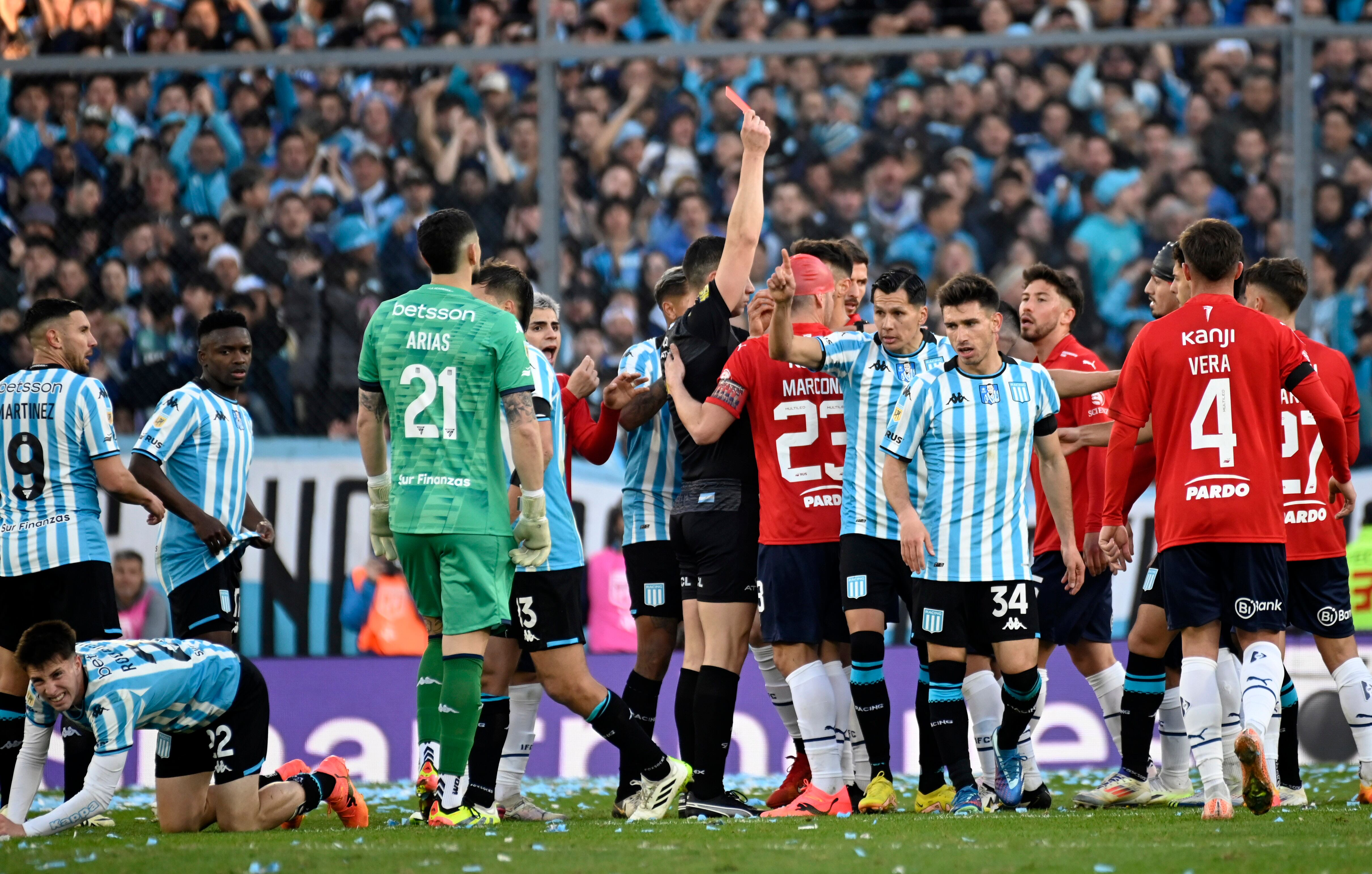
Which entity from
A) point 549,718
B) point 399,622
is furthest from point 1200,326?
point 399,622

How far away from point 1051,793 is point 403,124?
718 centimetres

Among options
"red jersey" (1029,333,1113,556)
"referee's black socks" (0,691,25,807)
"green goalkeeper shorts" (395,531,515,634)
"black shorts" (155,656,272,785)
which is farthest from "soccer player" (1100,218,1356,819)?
"referee's black socks" (0,691,25,807)

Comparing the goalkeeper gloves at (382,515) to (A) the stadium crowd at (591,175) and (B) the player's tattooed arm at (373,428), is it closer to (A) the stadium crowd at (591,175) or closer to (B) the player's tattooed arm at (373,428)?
(B) the player's tattooed arm at (373,428)

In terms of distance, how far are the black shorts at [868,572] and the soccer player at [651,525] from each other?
875 mm

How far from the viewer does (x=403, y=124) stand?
39.5ft

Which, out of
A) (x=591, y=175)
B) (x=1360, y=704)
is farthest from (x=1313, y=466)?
(x=591, y=175)

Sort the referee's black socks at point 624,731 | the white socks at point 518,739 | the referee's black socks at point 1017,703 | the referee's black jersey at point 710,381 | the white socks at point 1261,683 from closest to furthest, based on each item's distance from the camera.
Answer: the white socks at point 1261,683
the referee's black socks at point 624,731
the referee's black socks at point 1017,703
the referee's black jersey at point 710,381
the white socks at point 518,739

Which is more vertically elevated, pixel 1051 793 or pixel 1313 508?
pixel 1313 508

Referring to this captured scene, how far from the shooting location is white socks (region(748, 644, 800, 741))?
721 centimetres

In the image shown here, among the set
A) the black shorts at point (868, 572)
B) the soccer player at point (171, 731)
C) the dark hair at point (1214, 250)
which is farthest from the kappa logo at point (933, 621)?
the soccer player at point (171, 731)

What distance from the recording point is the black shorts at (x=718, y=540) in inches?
258

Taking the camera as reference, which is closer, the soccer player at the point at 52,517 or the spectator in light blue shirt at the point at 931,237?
the soccer player at the point at 52,517

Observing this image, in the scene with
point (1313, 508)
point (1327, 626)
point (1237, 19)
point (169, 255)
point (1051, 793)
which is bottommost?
point (1051, 793)

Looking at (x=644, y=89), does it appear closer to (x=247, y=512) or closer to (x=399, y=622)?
(x=399, y=622)
